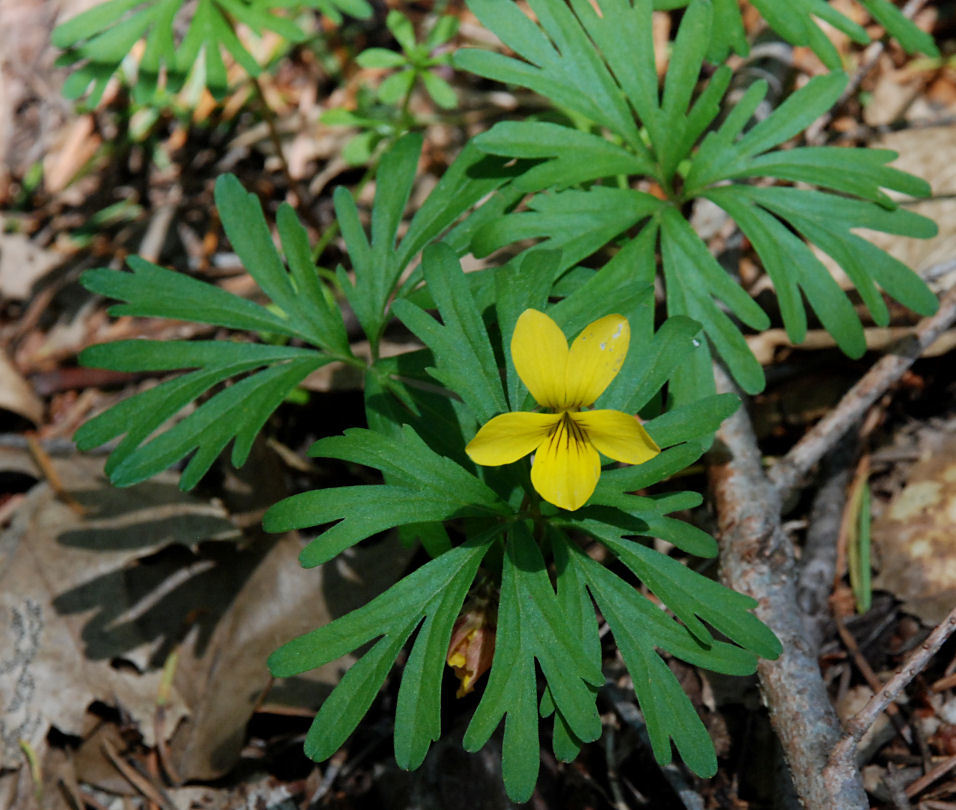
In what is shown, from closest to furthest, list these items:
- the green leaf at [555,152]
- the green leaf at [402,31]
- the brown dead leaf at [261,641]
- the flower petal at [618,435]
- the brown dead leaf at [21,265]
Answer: the flower petal at [618,435]
the green leaf at [555,152]
the brown dead leaf at [261,641]
the green leaf at [402,31]
the brown dead leaf at [21,265]

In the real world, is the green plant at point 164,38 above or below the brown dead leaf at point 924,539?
above

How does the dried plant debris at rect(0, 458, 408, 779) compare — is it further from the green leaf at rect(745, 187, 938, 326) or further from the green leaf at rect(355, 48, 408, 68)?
the green leaf at rect(355, 48, 408, 68)

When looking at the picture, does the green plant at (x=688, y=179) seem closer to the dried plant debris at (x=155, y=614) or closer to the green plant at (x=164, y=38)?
the green plant at (x=164, y=38)

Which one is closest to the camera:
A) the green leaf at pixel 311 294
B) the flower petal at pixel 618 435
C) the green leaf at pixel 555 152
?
the flower petal at pixel 618 435

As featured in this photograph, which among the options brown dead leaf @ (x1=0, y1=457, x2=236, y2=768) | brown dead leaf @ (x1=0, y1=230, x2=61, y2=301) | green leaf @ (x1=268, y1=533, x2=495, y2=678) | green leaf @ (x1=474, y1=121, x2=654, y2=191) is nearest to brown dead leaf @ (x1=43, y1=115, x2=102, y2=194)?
brown dead leaf @ (x1=0, y1=230, x2=61, y2=301)

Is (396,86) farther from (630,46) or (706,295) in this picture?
(706,295)

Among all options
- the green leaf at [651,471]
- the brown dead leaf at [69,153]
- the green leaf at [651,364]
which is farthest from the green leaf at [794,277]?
the brown dead leaf at [69,153]

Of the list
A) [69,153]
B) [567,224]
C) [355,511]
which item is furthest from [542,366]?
[69,153]

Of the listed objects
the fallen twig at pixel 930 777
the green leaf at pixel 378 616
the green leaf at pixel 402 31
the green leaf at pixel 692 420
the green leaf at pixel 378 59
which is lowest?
the fallen twig at pixel 930 777
